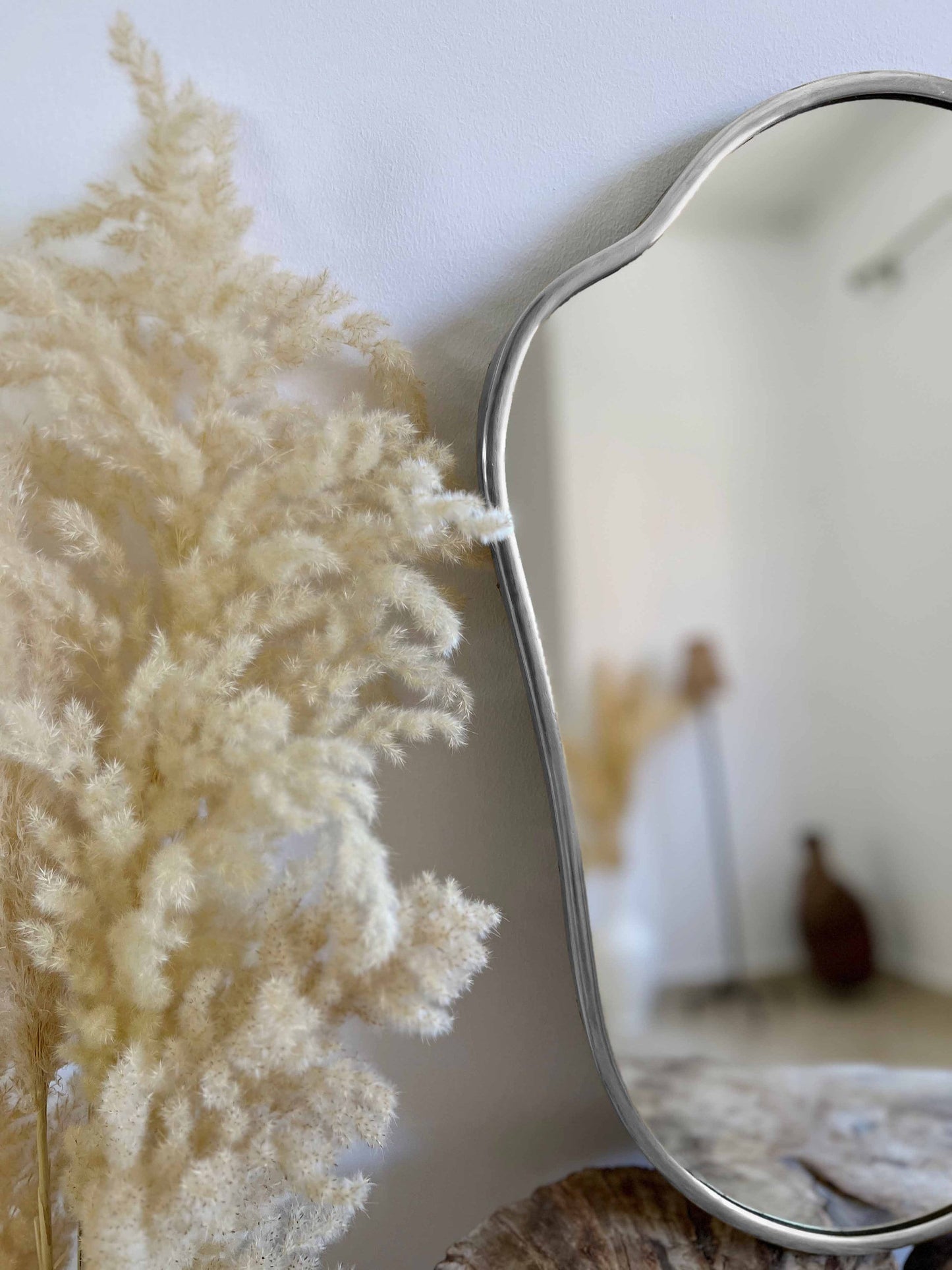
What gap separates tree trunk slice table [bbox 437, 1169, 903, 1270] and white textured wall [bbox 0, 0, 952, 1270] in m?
0.07

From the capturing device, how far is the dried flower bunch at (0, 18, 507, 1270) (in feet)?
1.82


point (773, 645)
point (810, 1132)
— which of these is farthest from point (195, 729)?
point (810, 1132)

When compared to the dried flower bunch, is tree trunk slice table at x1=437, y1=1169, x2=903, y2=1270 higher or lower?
lower

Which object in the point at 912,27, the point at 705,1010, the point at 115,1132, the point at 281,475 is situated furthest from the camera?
the point at 912,27

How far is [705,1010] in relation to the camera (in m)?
0.75

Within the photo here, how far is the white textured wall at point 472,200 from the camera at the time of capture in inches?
30.3

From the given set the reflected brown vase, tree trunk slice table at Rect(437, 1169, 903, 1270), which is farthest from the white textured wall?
the reflected brown vase

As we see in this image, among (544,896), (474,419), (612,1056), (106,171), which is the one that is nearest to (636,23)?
(474,419)

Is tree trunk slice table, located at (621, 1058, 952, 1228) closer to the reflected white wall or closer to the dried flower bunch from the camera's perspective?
the reflected white wall

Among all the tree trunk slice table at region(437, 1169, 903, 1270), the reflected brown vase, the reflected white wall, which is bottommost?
the tree trunk slice table at region(437, 1169, 903, 1270)

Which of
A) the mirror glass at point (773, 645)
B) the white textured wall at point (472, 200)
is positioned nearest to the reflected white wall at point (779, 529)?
the mirror glass at point (773, 645)

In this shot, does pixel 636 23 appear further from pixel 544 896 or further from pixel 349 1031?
pixel 349 1031

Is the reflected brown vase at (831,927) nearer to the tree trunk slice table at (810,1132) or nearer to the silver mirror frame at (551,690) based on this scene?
the tree trunk slice table at (810,1132)

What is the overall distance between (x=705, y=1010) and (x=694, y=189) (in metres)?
0.74
